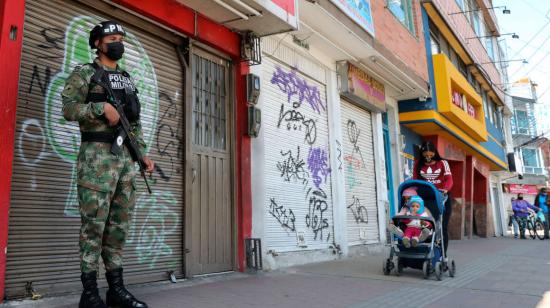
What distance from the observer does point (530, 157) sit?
42.5 meters

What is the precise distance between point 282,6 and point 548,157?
165ft

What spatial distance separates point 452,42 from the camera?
16.3 m

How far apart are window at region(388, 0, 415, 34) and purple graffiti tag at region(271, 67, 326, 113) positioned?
4.11 m

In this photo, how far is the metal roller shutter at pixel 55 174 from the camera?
12.8 feet

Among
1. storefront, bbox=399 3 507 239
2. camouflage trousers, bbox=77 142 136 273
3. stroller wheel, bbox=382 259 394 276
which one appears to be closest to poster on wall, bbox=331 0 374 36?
storefront, bbox=399 3 507 239

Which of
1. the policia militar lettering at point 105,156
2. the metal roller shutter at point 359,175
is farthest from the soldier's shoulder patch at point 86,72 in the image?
the metal roller shutter at point 359,175

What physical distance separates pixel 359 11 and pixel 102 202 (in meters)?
7.03

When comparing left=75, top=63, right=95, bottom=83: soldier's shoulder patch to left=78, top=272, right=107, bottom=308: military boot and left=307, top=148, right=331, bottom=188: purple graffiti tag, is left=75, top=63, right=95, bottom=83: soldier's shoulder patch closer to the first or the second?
left=78, top=272, right=107, bottom=308: military boot

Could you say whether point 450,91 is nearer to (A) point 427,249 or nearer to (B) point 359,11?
(B) point 359,11

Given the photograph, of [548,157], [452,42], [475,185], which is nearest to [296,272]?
[452,42]

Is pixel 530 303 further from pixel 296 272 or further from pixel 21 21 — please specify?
pixel 21 21

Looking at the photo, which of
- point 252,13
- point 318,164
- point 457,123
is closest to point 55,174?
point 252,13

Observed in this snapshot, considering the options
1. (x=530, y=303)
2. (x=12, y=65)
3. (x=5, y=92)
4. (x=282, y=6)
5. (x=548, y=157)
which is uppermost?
(x=548, y=157)

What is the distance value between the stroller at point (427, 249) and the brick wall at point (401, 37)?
480 centimetres
